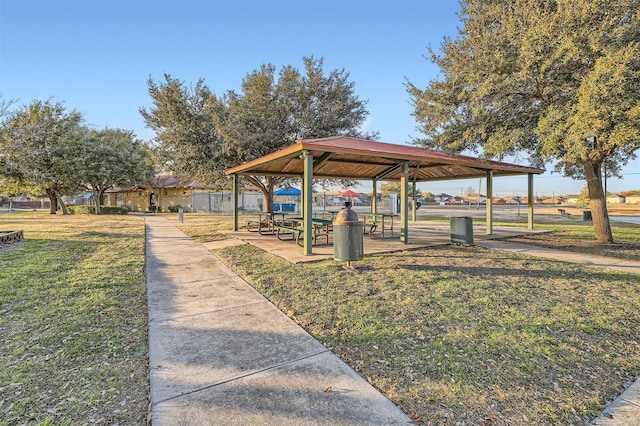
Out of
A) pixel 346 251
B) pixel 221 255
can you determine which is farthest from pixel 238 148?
pixel 346 251

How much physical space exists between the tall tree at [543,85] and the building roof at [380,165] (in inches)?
43.5

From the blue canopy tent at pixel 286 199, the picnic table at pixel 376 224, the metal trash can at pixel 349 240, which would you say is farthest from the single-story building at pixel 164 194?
the metal trash can at pixel 349 240

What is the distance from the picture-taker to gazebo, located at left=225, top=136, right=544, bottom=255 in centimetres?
775

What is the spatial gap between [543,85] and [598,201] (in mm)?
4280

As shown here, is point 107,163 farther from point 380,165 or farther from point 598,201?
point 598,201

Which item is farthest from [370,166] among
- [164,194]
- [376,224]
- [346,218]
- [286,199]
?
[286,199]

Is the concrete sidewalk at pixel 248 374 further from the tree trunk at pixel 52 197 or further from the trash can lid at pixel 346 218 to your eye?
the tree trunk at pixel 52 197

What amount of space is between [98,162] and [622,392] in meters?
29.8

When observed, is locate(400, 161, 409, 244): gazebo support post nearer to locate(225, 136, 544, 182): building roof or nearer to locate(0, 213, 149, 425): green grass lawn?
locate(225, 136, 544, 182): building roof

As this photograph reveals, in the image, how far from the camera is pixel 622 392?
2.64 metres

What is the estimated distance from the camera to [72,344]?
334 cm

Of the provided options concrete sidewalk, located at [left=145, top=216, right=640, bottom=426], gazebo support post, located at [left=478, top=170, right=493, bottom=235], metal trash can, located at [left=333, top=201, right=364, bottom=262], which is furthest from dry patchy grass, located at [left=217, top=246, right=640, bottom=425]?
gazebo support post, located at [left=478, top=170, right=493, bottom=235]

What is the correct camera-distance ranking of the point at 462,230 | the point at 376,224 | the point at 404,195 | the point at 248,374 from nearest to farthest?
the point at 248,374
the point at 404,195
the point at 462,230
the point at 376,224

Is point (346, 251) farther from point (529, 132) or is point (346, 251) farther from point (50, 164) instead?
point (50, 164)
